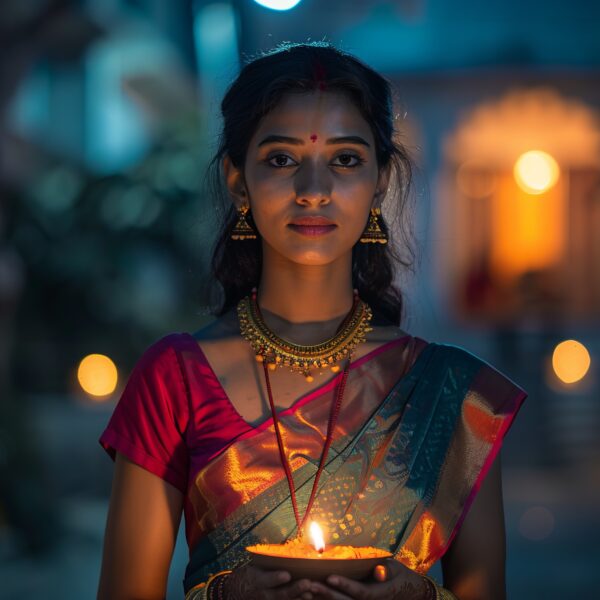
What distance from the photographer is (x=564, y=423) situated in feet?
35.3

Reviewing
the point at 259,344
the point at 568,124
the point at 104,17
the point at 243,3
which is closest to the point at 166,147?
the point at 243,3

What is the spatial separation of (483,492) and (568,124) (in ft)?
47.2

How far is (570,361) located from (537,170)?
417 centimetres

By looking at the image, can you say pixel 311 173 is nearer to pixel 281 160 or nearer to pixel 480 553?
pixel 281 160

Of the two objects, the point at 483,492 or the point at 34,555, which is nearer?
the point at 483,492

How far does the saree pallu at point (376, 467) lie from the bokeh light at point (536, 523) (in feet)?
17.9

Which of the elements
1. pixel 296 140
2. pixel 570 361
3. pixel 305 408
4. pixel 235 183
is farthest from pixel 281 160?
pixel 570 361

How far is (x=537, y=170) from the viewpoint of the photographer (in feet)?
50.8

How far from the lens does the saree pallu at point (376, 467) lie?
207cm

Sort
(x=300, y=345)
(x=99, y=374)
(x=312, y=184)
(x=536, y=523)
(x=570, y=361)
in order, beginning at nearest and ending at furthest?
(x=312, y=184) → (x=300, y=345) → (x=536, y=523) → (x=99, y=374) → (x=570, y=361)

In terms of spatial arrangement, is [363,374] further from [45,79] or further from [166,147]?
[45,79]

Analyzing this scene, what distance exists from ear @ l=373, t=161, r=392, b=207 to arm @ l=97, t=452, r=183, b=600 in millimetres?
738

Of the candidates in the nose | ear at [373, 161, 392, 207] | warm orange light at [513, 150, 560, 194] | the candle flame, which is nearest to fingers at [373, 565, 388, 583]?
the candle flame

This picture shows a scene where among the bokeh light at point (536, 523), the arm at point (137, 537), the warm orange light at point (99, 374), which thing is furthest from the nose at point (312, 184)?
the warm orange light at point (99, 374)
